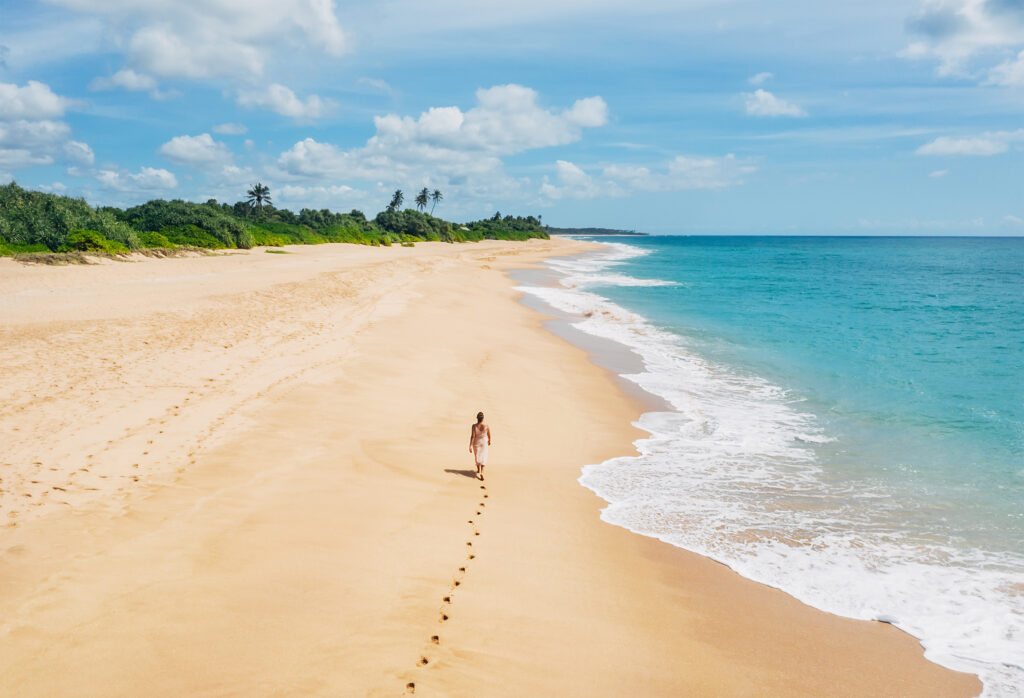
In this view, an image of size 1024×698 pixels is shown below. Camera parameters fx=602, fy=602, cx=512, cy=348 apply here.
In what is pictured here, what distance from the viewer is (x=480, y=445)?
30.2 ft

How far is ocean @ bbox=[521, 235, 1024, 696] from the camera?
6910mm

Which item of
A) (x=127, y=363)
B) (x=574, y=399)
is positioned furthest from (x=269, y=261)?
(x=574, y=399)

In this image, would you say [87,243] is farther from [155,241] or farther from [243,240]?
[243,240]

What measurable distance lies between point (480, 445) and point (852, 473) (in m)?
6.66

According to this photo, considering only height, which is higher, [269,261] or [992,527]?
[269,261]

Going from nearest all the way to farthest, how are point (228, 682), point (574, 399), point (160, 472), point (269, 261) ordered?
point (228, 682), point (160, 472), point (574, 399), point (269, 261)

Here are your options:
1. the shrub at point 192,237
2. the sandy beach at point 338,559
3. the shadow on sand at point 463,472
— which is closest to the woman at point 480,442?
the shadow on sand at point 463,472

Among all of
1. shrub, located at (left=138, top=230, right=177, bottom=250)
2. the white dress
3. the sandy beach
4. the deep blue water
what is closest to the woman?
the white dress

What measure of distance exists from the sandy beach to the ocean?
1.91ft

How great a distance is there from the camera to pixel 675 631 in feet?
20.0

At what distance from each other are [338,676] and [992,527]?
9091 mm

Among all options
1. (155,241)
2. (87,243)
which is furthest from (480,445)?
(155,241)

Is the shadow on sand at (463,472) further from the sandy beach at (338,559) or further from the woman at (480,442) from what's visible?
the woman at (480,442)

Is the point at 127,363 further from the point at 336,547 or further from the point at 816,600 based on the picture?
the point at 816,600
